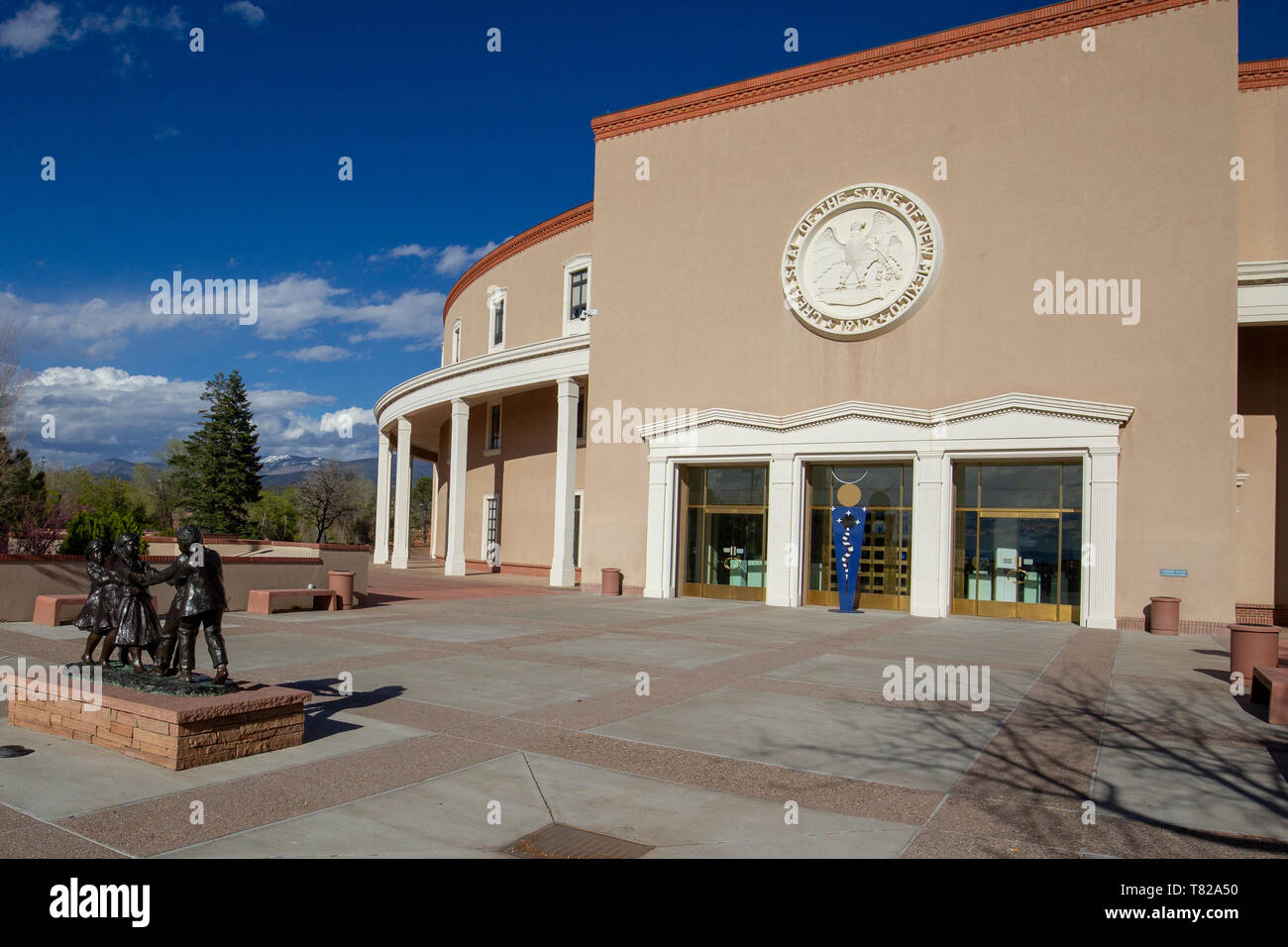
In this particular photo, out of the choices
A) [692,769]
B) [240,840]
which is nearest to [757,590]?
[692,769]

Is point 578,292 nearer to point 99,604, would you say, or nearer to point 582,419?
point 582,419

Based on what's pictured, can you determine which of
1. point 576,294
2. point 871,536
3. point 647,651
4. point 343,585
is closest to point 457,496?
point 576,294

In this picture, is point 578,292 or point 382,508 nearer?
point 578,292

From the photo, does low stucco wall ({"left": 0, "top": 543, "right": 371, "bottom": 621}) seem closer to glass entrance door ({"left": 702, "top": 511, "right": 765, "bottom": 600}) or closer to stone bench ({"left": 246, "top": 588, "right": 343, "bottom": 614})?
stone bench ({"left": 246, "top": 588, "right": 343, "bottom": 614})

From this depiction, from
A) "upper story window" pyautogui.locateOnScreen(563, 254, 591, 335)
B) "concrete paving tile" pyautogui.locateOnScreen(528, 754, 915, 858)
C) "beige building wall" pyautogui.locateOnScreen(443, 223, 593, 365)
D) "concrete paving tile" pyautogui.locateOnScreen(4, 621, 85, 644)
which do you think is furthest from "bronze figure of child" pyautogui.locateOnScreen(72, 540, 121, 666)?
"beige building wall" pyautogui.locateOnScreen(443, 223, 593, 365)

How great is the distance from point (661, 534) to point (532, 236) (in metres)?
16.1

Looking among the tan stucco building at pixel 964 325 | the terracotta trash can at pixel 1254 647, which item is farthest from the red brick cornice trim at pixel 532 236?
the terracotta trash can at pixel 1254 647

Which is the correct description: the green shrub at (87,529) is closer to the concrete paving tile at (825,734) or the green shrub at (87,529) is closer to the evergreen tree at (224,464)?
the concrete paving tile at (825,734)

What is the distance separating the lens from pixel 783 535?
75.4ft

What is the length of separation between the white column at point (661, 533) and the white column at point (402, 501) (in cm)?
1625

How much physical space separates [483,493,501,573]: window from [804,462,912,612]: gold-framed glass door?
17.1 m

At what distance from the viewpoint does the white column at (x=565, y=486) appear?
28781mm

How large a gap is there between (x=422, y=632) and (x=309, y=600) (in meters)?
4.83
